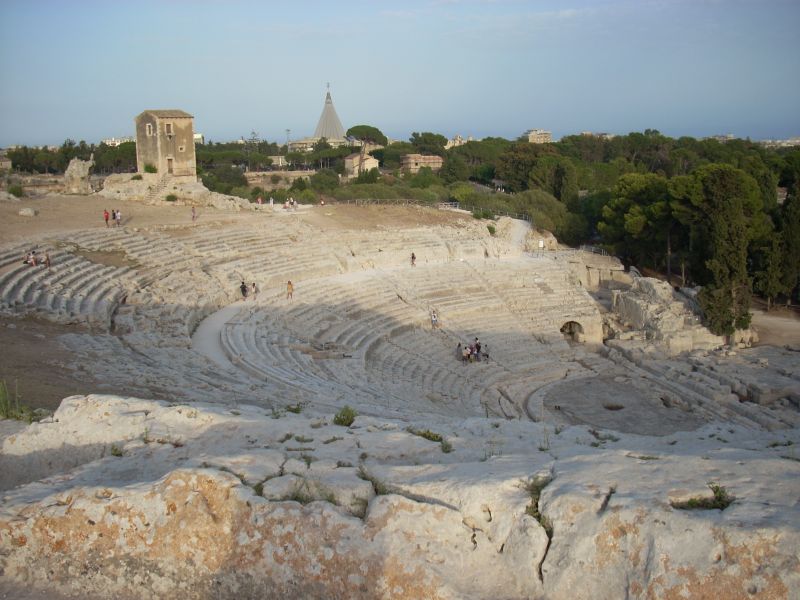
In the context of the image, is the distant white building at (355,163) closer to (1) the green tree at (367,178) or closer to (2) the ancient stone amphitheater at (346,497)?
(1) the green tree at (367,178)

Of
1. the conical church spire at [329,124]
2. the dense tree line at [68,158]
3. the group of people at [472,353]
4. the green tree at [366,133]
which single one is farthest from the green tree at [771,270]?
the conical church spire at [329,124]

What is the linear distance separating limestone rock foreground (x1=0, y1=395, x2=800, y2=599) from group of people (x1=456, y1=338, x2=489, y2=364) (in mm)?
14681

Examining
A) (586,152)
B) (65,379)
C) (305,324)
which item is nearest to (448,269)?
(305,324)

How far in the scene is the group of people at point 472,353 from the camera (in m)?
20.8

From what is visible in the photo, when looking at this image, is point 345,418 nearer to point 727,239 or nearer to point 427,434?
point 427,434

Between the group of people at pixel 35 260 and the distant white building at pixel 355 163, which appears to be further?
the distant white building at pixel 355 163

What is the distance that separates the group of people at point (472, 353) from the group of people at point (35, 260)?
11.3 m

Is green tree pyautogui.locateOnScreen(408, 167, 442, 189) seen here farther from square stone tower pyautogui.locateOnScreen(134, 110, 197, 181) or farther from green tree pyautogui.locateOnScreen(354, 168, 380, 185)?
square stone tower pyautogui.locateOnScreen(134, 110, 197, 181)

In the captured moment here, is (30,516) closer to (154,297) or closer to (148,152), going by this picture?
(154,297)

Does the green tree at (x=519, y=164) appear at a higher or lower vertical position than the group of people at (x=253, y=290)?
higher

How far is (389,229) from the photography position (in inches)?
1241

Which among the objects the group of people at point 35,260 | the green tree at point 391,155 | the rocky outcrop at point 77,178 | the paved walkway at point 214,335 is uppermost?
the green tree at point 391,155

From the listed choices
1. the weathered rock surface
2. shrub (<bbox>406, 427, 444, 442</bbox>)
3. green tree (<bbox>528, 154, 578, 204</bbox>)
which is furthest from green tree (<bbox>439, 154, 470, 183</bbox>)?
shrub (<bbox>406, 427, 444, 442</bbox>)

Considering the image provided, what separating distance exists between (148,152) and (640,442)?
103 ft
